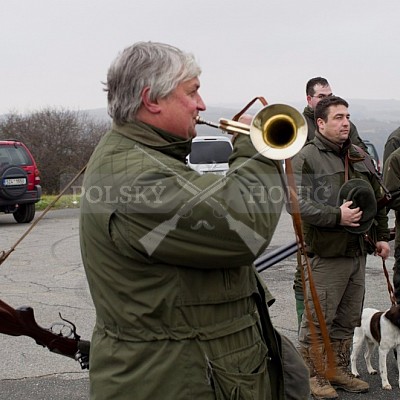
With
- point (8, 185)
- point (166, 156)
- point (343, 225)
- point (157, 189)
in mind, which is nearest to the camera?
point (157, 189)

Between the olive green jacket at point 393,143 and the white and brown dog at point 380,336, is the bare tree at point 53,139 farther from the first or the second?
the white and brown dog at point 380,336

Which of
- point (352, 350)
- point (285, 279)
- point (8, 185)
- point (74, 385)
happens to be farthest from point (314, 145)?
point (8, 185)

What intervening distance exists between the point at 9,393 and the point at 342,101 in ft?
9.91

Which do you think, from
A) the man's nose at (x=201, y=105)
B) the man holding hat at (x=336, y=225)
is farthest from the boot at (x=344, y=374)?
the man's nose at (x=201, y=105)

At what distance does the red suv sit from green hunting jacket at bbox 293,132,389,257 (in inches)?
413

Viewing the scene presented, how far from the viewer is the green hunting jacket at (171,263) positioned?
77.2 inches

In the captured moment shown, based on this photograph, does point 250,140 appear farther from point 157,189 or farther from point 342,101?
point 342,101

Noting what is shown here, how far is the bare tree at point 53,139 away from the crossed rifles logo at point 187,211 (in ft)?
79.7

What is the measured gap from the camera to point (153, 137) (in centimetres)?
211

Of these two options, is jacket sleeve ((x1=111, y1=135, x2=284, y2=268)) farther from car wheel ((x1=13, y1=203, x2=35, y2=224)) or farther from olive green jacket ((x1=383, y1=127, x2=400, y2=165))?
car wheel ((x1=13, y1=203, x2=35, y2=224))

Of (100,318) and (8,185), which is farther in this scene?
(8,185)

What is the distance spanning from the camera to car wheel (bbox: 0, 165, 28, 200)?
46.5ft

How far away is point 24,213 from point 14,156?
1.32 meters

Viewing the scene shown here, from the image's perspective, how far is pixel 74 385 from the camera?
4.80 meters
